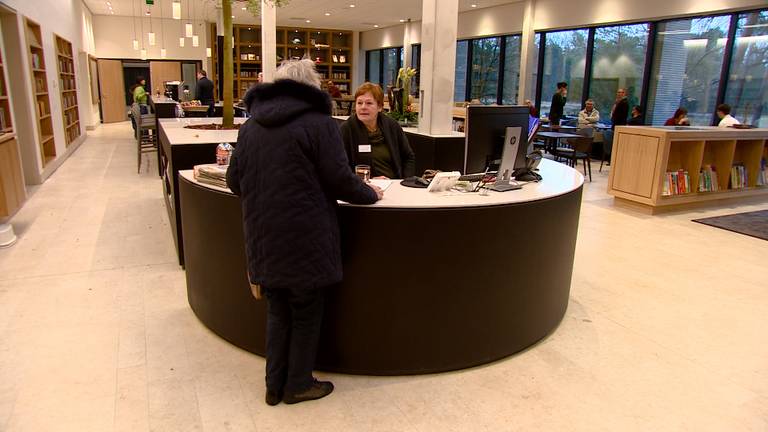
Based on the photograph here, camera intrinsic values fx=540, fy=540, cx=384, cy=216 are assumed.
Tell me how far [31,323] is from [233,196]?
5.45ft

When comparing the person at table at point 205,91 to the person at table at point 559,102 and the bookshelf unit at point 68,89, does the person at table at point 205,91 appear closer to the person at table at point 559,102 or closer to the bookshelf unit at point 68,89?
the bookshelf unit at point 68,89

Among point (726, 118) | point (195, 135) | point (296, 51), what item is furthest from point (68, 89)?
point (726, 118)

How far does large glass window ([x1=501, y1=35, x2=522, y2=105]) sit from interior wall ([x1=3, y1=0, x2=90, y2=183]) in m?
10.6

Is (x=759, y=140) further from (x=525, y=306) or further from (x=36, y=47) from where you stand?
(x=36, y=47)

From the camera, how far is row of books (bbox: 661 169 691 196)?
6.74 metres

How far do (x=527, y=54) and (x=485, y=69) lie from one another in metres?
2.45

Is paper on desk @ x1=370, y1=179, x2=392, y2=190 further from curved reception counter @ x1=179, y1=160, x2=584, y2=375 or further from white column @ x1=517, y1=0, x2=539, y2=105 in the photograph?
white column @ x1=517, y1=0, x2=539, y2=105

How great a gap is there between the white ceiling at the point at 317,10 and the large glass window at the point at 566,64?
1704 millimetres

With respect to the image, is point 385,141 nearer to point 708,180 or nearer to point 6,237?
point 6,237

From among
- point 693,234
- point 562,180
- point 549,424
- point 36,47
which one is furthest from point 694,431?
point 36,47

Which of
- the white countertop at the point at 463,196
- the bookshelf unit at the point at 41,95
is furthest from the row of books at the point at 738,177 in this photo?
the bookshelf unit at the point at 41,95

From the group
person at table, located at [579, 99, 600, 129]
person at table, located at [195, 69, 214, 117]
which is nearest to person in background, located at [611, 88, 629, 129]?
person at table, located at [579, 99, 600, 129]

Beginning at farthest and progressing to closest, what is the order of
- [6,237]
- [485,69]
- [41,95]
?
[485,69] < [41,95] < [6,237]

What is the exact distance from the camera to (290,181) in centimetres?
224
